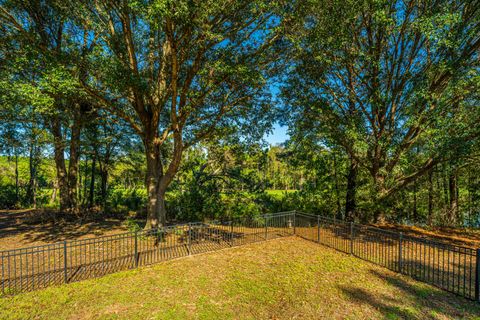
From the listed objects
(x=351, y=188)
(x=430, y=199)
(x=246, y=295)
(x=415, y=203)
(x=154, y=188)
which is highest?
(x=154, y=188)

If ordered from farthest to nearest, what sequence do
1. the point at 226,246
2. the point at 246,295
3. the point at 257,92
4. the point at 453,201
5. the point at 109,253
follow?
the point at 453,201 < the point at 257,92 < the point at 226,246 < the point at 109,253 < the point at 246,295

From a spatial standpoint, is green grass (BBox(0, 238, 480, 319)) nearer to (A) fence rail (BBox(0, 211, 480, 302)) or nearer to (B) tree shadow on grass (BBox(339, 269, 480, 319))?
(B) tree shadow on grass (BBox(339, 269, 480, 319))

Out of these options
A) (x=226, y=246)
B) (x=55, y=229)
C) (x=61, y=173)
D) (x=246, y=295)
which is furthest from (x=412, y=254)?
(x=61, y=173)

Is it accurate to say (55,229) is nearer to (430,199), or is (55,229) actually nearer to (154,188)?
(154,188)

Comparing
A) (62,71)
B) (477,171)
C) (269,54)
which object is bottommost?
(477,171)

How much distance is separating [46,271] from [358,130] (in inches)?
442

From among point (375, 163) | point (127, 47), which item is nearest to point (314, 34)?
point (375, 163)

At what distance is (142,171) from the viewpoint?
1752cm

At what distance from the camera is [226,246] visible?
8852 mm

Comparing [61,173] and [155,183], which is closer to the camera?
[155,183]

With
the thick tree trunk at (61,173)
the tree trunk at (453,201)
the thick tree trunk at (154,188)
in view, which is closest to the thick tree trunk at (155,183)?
the thick tree trunk at (154,188)

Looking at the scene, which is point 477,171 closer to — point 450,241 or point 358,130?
point 450,241

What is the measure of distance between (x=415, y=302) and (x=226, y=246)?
5.85m

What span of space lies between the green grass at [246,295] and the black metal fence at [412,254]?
0.50m
